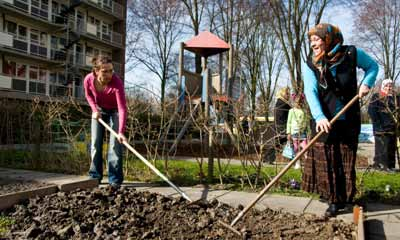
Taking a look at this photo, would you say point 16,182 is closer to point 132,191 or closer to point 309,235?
point 132,191

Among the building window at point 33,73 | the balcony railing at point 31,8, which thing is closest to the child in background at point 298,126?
the balcony railing at point 31,8

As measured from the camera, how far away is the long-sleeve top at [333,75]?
321cm

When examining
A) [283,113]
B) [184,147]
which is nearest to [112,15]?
[184,147]

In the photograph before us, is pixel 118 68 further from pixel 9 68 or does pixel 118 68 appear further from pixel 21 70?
pixel 9 68

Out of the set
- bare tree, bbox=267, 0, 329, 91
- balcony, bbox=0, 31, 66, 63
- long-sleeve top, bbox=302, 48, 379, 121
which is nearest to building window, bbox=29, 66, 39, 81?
balcony, bbox=0, 31, 66, 63

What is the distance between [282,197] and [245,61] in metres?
20.0

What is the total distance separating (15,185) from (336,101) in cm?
343

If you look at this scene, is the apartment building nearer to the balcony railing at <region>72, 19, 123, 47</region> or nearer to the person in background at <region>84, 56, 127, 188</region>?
the balcony railing at <region>72, 19, 123, 47</region>

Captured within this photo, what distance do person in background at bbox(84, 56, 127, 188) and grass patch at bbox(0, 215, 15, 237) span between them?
1424mm

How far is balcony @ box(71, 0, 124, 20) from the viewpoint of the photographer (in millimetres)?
28744

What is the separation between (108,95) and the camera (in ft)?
14.6

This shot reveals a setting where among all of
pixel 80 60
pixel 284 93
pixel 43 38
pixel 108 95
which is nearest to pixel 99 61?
pixel 108 95

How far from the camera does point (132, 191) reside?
3.73 m

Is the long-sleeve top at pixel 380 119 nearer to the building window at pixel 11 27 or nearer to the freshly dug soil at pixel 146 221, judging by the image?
the freshly dug soil at pixel 146 221
